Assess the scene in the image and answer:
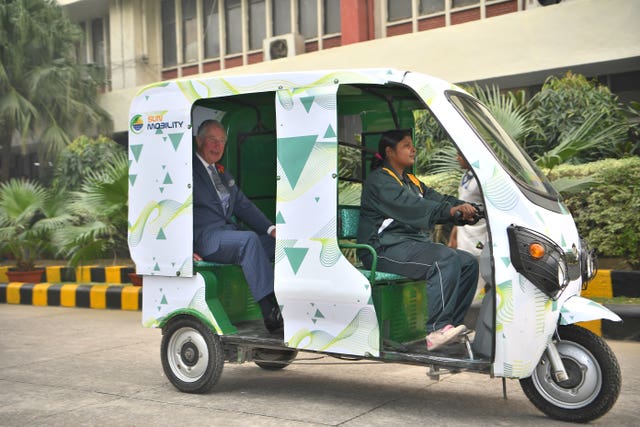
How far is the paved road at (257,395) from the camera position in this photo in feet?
15.4

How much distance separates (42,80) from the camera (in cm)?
2070

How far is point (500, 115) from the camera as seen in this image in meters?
9.05

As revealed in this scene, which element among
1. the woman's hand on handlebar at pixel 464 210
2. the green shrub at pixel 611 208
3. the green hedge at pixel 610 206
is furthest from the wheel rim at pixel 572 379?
the green shrub at pixel 611 208

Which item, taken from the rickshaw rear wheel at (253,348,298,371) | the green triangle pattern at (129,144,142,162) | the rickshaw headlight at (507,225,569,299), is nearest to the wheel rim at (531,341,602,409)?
the rickshaw headlight at (507,225,569,299)

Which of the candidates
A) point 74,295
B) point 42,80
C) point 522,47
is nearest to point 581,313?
point 74,295

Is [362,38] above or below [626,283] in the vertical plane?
above

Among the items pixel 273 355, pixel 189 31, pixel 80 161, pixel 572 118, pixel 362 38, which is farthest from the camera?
pixel 189 31

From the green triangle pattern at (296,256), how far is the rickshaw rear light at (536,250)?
1328 millimetres

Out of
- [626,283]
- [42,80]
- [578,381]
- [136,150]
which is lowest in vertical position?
[578,381]

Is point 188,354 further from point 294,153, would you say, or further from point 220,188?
point 294,153

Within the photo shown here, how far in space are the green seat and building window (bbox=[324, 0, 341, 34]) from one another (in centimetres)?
1333

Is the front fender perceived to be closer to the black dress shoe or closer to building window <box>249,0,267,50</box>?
the black dress shoe

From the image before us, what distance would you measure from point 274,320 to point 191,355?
61cm

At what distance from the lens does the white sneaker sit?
15.0 feet
